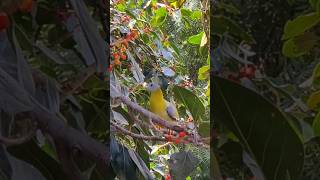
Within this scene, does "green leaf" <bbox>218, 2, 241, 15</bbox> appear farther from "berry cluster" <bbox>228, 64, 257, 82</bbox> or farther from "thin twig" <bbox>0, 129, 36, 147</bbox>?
"thin twig" <bbox>0, 129, 36, 147</bbox>

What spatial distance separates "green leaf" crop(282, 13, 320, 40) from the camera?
0.76m

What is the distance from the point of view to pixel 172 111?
1.12 meters

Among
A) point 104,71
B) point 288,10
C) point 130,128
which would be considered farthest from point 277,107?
point 130,128

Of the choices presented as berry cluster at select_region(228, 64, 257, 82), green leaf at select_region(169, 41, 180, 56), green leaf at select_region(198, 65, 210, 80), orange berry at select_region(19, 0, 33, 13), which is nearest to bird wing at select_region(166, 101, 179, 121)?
green leaf at select_region(198, 65, 210, 80)

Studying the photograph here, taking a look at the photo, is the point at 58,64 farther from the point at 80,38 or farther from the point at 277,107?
the point at 277,107

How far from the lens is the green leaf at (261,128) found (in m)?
0.76

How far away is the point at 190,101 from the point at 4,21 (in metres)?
0.49

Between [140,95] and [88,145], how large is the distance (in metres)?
0.40

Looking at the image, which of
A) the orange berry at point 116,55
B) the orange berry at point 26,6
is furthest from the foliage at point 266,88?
the orange berry at point 116,55

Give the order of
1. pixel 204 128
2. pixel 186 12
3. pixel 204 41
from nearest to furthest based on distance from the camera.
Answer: pixel 204 128
pixel 204 41
pixel 186 12

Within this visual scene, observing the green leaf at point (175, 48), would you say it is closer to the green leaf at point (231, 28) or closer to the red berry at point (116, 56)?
the red berry at point (116, 56)

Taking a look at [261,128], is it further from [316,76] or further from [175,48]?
[175,48]

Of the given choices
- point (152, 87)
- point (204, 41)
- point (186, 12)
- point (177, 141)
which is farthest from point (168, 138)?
point (186, 12)

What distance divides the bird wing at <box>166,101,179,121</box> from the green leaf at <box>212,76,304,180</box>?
32 centimetres
